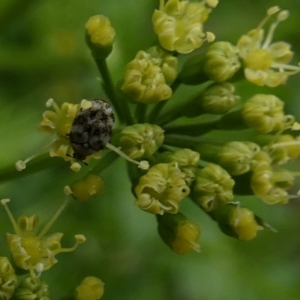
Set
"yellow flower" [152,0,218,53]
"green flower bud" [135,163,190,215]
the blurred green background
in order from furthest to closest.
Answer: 1. the blurred green background
2. "yellow flower" [152,0,218,53]
3. "green flower bud" [135,163,190,215]

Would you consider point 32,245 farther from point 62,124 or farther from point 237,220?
point 237,220

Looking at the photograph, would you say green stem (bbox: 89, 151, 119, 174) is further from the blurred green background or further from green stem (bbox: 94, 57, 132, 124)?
the blurred green background

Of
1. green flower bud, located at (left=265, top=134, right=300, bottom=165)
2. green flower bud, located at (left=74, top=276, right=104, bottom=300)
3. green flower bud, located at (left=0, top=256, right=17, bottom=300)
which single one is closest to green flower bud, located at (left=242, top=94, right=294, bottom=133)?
green flower bud, located at (left=265, top=134, right=300, bottom=165)

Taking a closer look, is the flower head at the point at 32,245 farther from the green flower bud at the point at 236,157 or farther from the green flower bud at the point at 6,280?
the green flower bud at the point at 236,157

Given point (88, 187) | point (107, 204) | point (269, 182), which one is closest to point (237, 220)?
point (269, 182)

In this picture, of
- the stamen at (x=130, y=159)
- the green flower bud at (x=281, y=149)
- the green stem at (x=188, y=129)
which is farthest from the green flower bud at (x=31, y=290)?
the green flower bud at (x=281, y=149)

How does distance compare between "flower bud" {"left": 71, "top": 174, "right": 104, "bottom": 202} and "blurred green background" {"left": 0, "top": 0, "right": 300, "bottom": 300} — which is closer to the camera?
"flower bud" {"left": 71, "top": 174, "right": 104, "bottom": 202}
